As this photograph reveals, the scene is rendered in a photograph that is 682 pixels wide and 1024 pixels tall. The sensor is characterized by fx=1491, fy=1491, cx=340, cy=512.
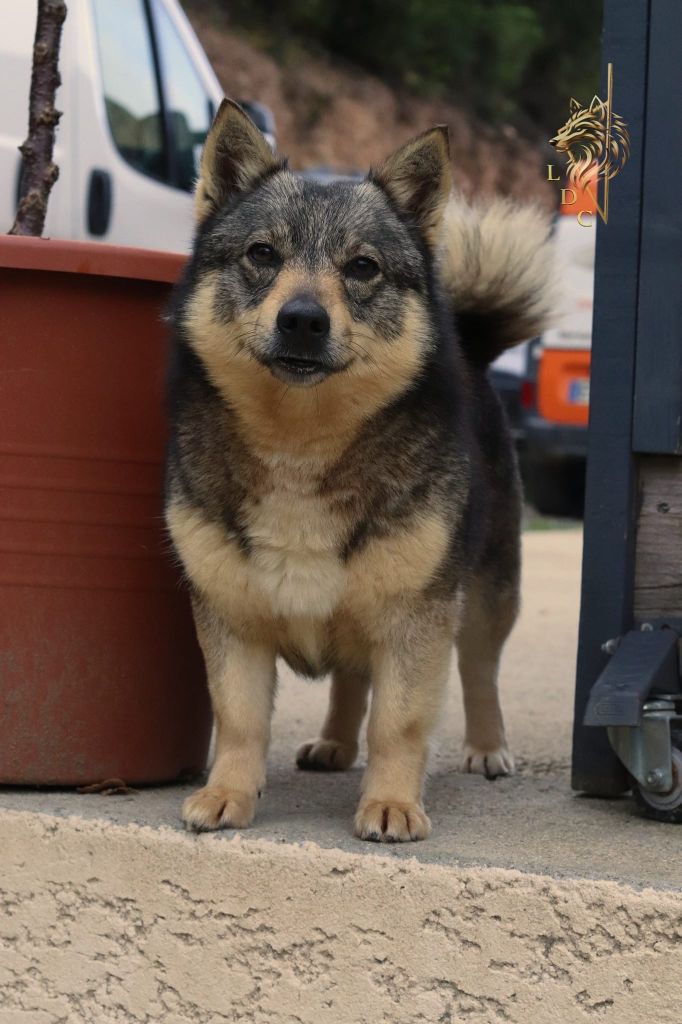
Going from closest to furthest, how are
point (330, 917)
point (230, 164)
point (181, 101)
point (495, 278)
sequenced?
point (330, 917) → point (230, 164) → point (495, 278) → point (181, 101)

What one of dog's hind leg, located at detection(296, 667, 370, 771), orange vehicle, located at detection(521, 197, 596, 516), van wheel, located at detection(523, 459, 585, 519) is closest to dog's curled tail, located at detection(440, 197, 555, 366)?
dog's hind leg, located at detection(296, 667, 370, 771)

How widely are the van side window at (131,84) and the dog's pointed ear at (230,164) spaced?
3.42 meters

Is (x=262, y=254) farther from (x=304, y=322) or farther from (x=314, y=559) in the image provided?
(x=314, y=559)

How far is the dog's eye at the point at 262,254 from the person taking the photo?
3.20 meters

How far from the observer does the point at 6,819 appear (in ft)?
10.2

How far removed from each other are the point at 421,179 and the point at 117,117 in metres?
3.62

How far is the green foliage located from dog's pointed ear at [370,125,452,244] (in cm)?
2526

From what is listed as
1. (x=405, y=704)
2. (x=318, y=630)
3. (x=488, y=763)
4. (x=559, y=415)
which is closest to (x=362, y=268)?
(x=318, y=630)

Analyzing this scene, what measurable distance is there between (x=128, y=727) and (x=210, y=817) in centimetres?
47

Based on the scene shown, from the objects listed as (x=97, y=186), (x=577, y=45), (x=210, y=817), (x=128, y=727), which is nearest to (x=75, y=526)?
(x=128, y=727)

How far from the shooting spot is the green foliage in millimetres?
Result: 29031

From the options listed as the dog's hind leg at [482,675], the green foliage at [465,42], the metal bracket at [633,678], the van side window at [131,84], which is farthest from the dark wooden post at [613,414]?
the green foliage at [465,42]

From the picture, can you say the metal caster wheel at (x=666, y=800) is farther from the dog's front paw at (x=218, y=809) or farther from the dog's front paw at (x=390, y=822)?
the dog's front paw at (x=218, y=809)

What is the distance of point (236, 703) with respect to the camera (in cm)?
319
